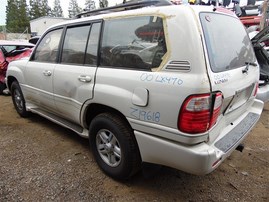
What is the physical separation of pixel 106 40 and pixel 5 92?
552 centimetres

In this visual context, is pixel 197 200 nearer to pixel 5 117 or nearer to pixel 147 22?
pixel 147 22

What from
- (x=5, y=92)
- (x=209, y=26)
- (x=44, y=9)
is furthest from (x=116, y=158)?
(x=44, y=9)

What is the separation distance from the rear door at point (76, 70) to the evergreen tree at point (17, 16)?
64.5 metres

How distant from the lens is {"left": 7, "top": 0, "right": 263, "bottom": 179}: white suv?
81.3 inches

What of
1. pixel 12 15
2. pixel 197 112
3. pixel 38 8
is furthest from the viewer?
pixel 38 8

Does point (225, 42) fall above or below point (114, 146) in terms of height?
above

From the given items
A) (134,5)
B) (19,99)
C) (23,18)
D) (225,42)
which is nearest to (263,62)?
(225,42)

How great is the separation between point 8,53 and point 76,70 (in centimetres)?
514

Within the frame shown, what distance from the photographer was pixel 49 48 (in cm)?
380

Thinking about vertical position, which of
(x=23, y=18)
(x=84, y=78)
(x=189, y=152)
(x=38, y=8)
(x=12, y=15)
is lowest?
(x=189, y=152)

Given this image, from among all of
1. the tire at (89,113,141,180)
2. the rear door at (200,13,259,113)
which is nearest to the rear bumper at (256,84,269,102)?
the rear door at (200,13,259,113)

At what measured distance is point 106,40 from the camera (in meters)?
2.77

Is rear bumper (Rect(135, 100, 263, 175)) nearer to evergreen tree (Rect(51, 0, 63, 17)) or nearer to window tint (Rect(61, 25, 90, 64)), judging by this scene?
window tint (Rect(61, 25, 90, 64))

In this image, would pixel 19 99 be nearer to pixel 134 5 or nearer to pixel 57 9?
pixel 134 5
